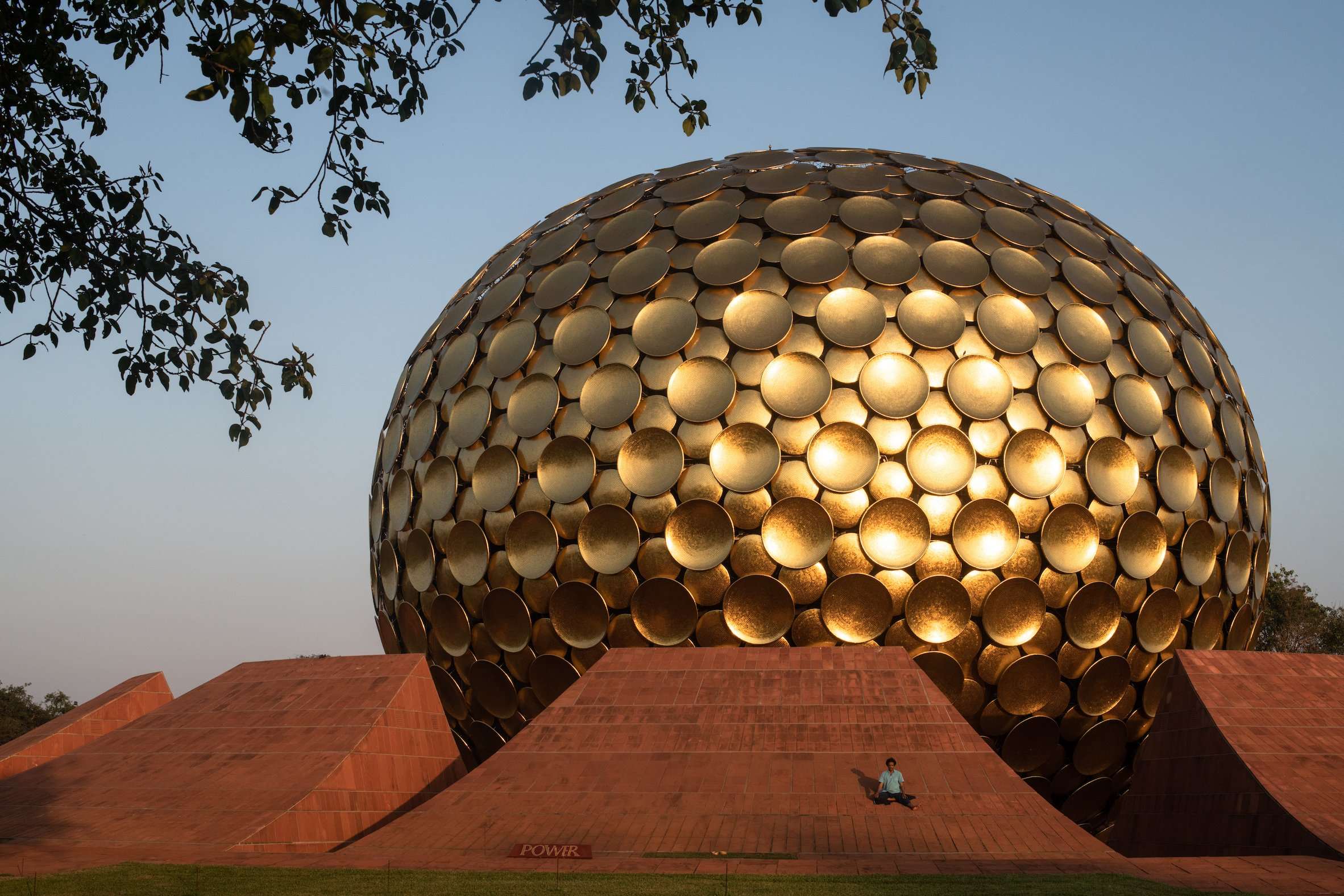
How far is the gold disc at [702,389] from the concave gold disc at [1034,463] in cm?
305

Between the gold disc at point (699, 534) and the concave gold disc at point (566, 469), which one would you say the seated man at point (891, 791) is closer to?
the gold disc at point (699, 534)

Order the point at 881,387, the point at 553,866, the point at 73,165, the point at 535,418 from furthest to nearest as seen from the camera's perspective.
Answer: the point at 535,418, the point at 881,387, the point at 553,866, the point at 73,165

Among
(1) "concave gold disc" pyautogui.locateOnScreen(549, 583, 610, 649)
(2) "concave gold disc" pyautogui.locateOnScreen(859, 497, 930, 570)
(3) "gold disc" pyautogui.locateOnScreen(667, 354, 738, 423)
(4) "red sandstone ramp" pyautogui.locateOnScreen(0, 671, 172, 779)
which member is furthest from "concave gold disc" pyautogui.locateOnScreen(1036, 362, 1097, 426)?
(4) "red sandstone ramp" pyautogui.locateOnScreen(0, 671, 172, 779)

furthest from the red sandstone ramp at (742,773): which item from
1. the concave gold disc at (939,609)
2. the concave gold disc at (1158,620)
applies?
the concave gold disc at (1158,620)

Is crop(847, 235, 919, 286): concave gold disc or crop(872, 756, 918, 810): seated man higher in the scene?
crop(847, 235, 919, 286): concave gold disc

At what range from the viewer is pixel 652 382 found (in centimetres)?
1435

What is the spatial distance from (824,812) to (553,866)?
8.01 ft

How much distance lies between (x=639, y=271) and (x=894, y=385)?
11.5ft

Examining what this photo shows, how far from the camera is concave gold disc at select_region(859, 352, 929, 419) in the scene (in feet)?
45.1

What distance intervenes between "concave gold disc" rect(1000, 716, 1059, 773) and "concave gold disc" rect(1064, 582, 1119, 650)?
0.94 meters

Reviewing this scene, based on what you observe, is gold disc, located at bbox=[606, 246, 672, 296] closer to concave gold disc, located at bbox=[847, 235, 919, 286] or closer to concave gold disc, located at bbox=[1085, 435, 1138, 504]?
concave gold disc, located at bbox=[847, 235, 919, 286]

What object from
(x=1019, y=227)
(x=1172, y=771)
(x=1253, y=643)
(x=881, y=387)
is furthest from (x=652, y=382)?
(x=1253, y=643)

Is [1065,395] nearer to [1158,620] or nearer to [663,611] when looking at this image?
[1158,620]

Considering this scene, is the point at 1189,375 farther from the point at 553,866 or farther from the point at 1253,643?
the point at 553,866
